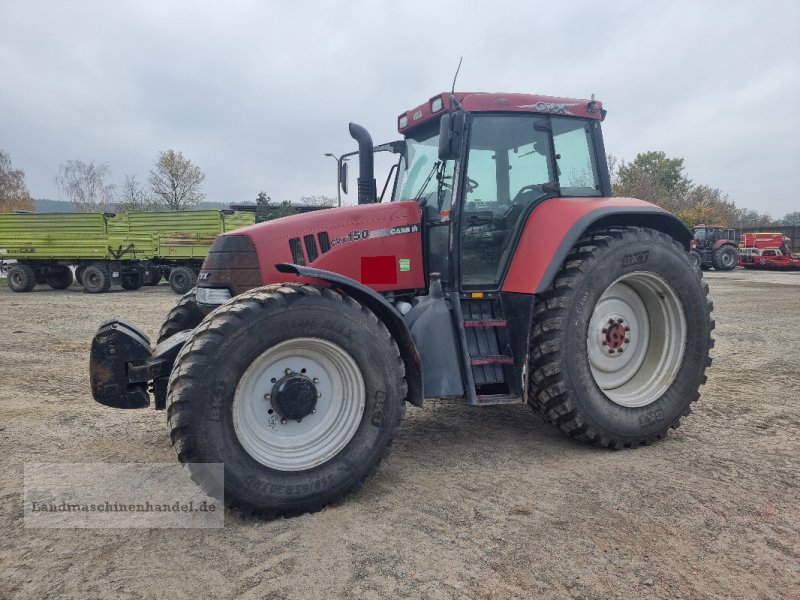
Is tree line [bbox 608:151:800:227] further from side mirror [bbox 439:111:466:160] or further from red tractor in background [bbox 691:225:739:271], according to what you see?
side mirror [bbox 439:111:466:160]

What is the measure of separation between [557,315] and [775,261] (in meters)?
28.9

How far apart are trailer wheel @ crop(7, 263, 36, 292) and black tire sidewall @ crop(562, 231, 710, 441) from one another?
20.1 meters

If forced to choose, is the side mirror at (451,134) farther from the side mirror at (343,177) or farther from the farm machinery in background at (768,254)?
the farm machinery in background at (768,254)

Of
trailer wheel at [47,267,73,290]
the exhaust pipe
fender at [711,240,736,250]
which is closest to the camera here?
the exhaust pipe

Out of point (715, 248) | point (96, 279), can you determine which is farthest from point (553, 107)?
point (715, 248)

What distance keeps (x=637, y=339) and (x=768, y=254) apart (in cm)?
2773

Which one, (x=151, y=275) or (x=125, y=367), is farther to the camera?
(x=151, y=275)

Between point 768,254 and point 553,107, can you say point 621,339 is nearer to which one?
point 553,107

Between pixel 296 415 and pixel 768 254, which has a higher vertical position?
pixel 768 254

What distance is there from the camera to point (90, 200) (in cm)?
4378

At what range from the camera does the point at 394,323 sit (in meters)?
3.41

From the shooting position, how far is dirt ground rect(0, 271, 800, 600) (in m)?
2.38

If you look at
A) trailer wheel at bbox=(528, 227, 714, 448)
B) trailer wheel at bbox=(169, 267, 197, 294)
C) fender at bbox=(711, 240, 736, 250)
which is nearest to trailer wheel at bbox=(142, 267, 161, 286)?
trailer wheel at bbox=(169, 267, 197, 294)

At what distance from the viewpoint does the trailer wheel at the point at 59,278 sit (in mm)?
19125
